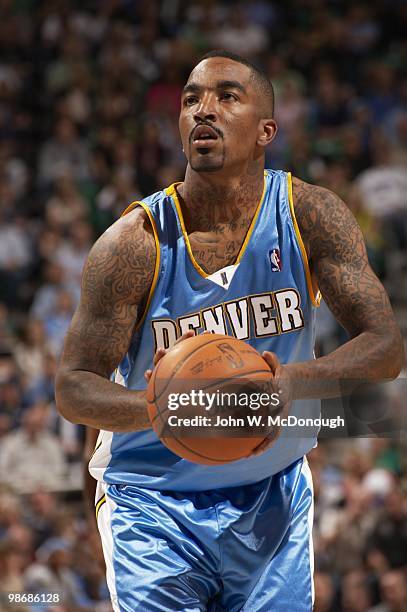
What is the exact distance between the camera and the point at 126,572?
3137 mm

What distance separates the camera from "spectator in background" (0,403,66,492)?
7828 millimetres

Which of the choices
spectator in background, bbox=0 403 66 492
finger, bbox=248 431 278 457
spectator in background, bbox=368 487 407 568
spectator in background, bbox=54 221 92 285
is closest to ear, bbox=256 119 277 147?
finger, bbox=248 431 278 457

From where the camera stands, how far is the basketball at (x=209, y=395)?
2734 millimetres

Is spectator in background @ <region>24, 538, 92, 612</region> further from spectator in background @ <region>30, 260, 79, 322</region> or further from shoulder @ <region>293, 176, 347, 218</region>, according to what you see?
shoulder @ <region>293, 176, 347, 218</region>

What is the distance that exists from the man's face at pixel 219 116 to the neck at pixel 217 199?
2.4 inches

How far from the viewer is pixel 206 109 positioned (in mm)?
3277

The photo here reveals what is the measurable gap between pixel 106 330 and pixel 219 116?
764 millimetres

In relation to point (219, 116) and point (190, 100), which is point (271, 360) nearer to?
point (219, 116)

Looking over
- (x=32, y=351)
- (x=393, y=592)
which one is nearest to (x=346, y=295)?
(x=393, y=592)

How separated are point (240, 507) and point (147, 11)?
8.74 m

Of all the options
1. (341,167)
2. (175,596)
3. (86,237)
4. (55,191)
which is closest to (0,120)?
(55,191)

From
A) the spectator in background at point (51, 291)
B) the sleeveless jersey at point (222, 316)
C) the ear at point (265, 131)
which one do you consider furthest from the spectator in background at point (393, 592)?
the ear at point (265, 131)

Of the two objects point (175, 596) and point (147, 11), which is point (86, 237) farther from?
point (175, 596)

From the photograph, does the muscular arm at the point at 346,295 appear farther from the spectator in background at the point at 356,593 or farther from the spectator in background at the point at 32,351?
the spectator in background at the point at 32,351
